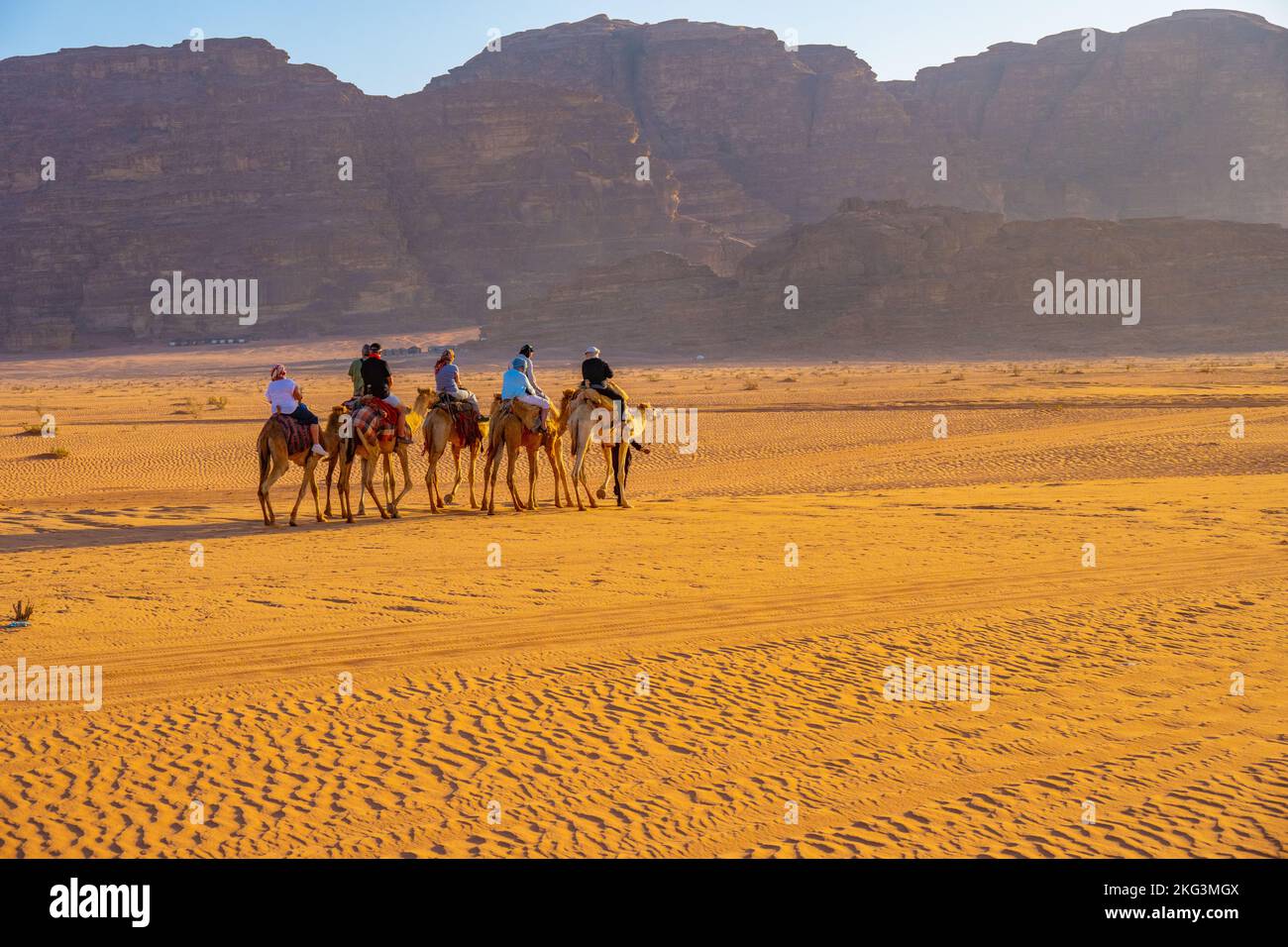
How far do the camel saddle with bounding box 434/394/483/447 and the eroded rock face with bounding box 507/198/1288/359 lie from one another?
65705 millimetres

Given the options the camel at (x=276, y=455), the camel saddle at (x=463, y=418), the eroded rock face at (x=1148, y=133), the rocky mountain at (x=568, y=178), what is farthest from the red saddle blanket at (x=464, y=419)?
the eroded rock face at (x=1148, y=133)

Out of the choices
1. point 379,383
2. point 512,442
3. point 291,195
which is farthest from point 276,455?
point 291,195

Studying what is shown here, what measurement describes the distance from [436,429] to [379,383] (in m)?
1.39

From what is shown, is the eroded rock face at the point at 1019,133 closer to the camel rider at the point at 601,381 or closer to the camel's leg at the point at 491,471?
the camel rider at the point at 601,381

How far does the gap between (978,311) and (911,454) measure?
70.5 metres

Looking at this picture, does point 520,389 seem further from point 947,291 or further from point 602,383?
point 947,291

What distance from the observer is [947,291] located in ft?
313

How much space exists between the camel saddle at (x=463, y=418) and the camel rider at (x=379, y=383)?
0.95 m

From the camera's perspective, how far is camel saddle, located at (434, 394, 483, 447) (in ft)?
57.1

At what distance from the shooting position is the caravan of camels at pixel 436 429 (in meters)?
15.5

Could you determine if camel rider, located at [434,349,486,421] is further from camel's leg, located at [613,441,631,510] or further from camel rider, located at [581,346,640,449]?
camel's leg, located at [613,441,631,510]

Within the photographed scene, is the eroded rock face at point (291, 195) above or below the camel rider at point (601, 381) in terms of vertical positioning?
above
